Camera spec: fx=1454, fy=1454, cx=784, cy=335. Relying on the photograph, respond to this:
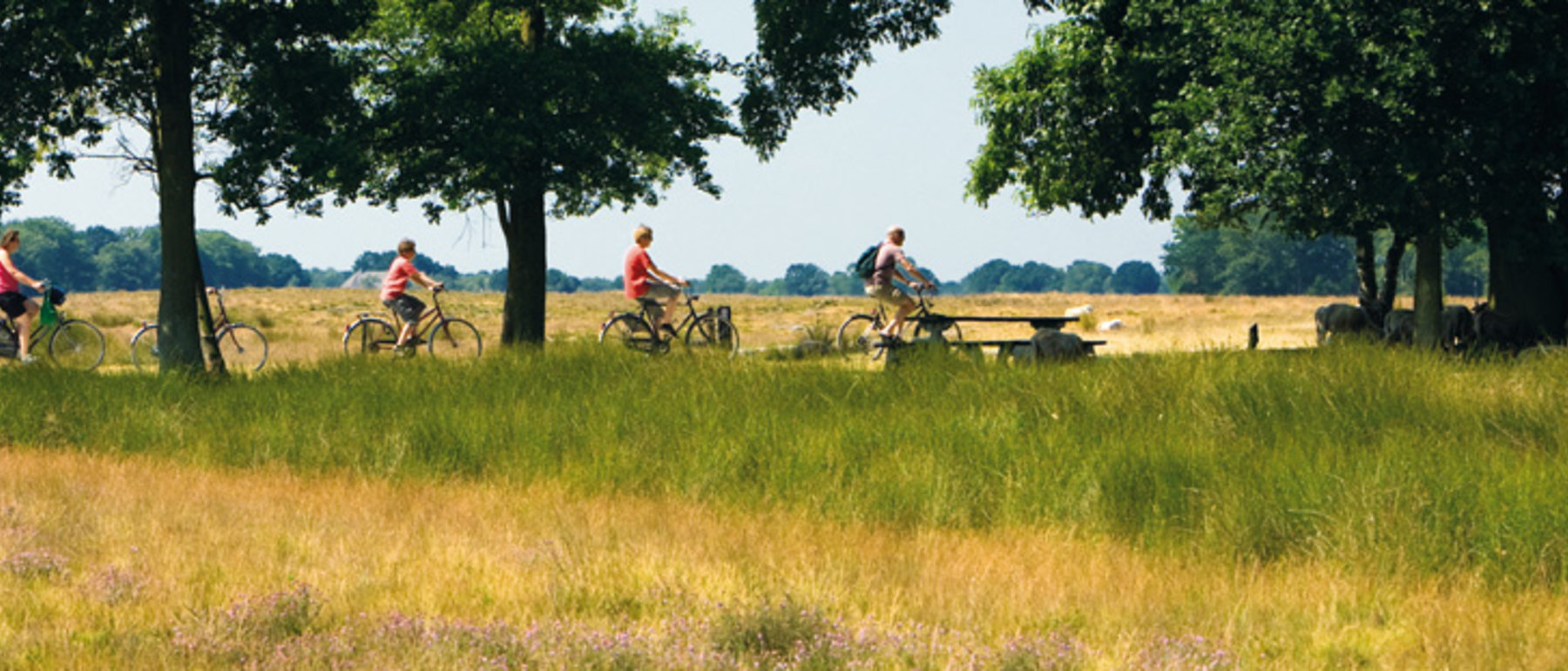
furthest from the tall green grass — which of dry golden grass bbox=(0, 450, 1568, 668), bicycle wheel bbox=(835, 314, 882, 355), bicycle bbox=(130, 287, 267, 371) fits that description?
bicycle bbox=(130, 287, 267, 371)

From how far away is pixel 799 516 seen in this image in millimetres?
10086

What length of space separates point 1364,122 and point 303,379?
48.8 feet

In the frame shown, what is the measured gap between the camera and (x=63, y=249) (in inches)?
6718

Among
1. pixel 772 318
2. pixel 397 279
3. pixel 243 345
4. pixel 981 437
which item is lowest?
pixel 772 318

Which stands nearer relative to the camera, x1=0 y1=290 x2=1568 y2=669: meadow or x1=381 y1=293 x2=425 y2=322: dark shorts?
x1=0 y1=290 x2=1568 y2=669: meadow

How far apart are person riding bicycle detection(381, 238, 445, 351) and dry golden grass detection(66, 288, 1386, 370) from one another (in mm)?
1183

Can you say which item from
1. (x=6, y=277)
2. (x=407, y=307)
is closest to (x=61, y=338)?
(x=6, y=277)

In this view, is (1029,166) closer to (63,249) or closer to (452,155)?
(452,155)

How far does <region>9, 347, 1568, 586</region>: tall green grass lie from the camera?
29.9 feet

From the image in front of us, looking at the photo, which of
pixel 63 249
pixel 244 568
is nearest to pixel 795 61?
pixel 244 568

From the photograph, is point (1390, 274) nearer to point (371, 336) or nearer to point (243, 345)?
point (371, 336)

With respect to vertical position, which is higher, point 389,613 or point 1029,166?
point 1029,166

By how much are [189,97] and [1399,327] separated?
20.6m

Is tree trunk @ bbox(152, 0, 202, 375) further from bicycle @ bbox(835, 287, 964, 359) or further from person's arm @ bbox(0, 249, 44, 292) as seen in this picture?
bicycle @ bbox(835, 287, 964, 359)
